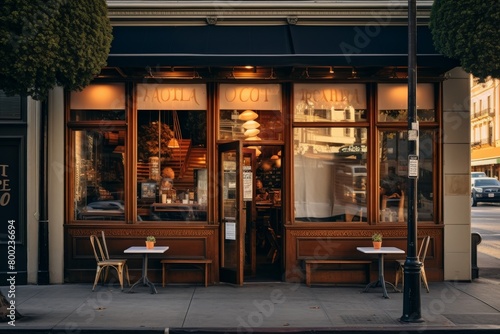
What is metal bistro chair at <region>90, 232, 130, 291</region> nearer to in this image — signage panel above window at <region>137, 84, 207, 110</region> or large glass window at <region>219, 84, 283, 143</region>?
signage panel above window at <region>137, 84, 207, 110</region>

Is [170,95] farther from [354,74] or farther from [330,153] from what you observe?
[354,74]

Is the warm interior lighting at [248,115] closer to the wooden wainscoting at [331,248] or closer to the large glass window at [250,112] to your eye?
the large glass window at [250,112]

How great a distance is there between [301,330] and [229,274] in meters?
3.67

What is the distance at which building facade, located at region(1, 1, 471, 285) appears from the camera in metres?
12.8

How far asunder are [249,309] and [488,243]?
11.6 meters

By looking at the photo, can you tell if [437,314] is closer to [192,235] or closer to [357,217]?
[357,217]

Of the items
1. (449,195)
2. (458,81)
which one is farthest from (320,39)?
(449,195)

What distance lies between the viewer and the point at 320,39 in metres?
12.7

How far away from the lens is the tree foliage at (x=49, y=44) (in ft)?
29.0

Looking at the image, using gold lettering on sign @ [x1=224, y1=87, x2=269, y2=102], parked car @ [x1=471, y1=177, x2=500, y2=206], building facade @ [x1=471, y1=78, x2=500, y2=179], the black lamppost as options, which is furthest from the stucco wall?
building facade @ [x1=471, y1=78, x2=500, y2=179]

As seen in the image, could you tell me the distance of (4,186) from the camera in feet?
41.8

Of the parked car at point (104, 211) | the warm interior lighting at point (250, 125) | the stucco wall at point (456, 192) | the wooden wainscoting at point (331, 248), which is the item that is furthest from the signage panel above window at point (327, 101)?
the parked car at point (104, 211)

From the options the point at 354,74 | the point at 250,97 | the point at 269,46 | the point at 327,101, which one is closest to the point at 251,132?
the point at 250,97

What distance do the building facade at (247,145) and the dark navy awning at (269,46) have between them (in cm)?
6
